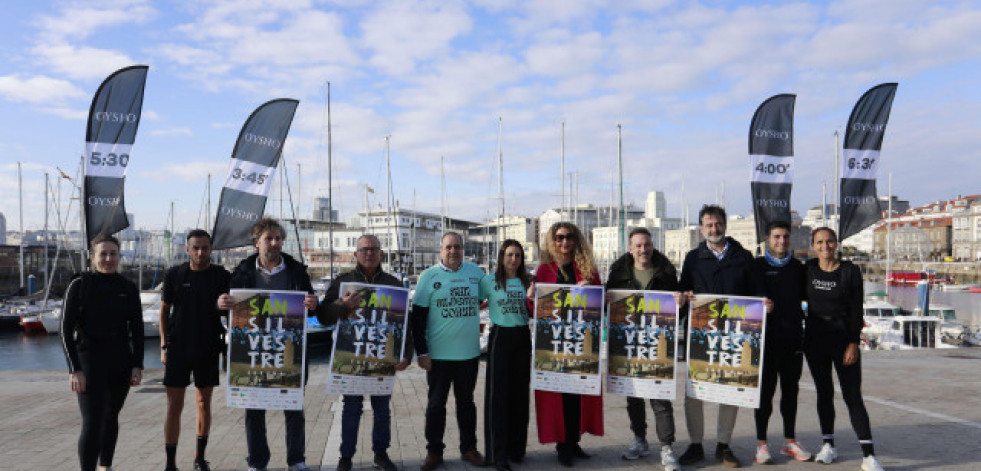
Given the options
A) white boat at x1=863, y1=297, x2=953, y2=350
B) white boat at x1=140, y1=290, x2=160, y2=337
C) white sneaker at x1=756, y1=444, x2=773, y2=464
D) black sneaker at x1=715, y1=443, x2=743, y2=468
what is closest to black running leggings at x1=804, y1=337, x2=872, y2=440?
white sneaker at x1=756, y1=444, x2=773, y2=464

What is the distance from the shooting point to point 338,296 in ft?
18.2

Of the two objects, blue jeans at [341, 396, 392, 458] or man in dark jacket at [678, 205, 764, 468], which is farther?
man in dark jacket at [678, 205, 764, 468]

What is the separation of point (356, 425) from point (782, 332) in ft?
13.5

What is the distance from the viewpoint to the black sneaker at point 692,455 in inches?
228

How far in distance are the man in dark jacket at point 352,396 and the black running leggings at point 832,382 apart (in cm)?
396

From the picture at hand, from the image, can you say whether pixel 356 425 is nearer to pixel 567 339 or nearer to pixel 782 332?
pixel 567 339

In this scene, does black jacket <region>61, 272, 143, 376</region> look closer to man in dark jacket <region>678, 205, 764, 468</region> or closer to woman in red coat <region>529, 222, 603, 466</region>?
woman in red coat <region>529, 222, 603, 466</region>

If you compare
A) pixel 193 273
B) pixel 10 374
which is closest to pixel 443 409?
pixel 193 273

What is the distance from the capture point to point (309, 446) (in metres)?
6.48

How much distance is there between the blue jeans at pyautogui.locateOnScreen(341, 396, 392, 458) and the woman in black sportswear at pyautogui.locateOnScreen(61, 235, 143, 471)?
1835mm

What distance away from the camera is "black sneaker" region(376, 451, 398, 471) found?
5.50 m

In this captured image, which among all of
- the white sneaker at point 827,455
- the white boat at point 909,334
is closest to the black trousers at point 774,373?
the white sneaker at point 827,455

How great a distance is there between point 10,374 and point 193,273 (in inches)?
402

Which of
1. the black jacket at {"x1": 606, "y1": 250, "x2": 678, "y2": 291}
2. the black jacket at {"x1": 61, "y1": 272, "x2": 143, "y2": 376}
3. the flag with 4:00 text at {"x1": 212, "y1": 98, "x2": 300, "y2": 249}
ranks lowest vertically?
the black jacket at {"x1": 61, "y1": 272, "x2": 143, "y2": 376}
